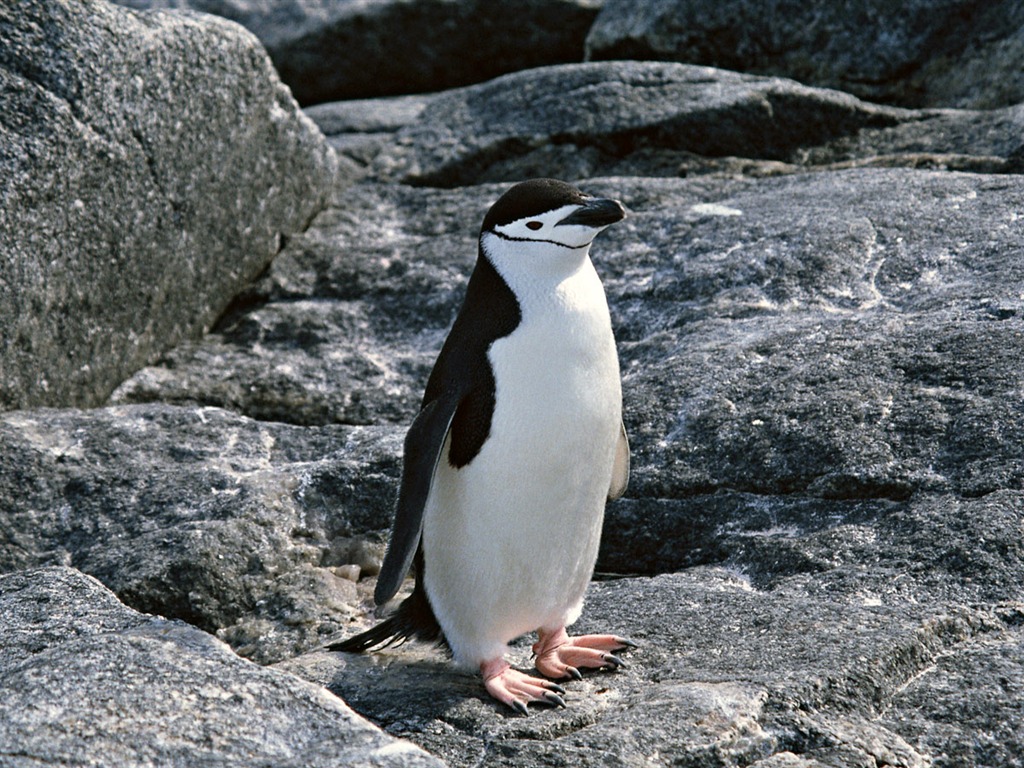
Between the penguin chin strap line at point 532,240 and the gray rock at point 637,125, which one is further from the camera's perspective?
the gray rock at point 637,125

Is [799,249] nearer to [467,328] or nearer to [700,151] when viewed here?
[700,151]

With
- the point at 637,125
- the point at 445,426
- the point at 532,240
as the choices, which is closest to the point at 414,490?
the point at 445,426

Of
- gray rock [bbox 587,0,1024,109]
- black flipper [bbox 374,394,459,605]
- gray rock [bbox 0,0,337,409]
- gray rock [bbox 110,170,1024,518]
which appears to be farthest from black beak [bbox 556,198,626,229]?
gray rock [bbox 587,0,1024,109]

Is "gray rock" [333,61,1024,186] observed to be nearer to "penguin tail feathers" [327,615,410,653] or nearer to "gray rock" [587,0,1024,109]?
"gray rock" [587,0,1024,109]

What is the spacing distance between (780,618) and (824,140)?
3.72 metres

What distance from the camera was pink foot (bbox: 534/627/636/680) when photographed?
3.34 m

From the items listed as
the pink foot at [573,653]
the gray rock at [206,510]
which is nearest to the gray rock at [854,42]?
the gray rock at [206,510]

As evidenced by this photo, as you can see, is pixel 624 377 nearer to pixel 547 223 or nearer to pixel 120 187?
pixel 547 223

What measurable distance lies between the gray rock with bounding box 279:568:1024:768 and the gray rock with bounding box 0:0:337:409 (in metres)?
2.03

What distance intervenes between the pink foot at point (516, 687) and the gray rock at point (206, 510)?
86 cm

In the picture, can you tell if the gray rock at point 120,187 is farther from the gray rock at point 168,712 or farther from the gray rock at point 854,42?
the gray rock at point 854,42

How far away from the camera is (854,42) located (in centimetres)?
727

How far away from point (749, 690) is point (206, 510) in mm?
2119

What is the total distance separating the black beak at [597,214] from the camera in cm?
340
